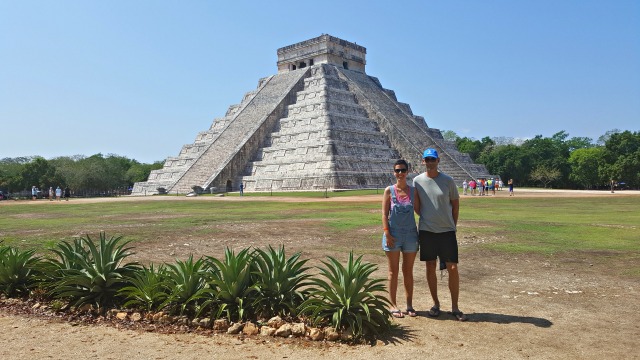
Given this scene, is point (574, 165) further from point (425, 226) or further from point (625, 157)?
point (425, 226)

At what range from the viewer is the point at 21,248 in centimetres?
→ 1041

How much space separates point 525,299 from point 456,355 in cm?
232

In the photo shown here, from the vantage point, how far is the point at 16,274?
22.5ft

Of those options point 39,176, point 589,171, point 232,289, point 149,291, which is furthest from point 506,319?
point 39,176

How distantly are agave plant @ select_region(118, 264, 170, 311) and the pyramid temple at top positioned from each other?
113 ft

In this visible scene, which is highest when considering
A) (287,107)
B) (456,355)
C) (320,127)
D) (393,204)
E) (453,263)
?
(287,107)

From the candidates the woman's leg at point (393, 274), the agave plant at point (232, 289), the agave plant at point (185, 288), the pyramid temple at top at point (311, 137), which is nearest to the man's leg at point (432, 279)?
the woman's leg at point (393, 274)

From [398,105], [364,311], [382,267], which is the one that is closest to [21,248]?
[382,267]

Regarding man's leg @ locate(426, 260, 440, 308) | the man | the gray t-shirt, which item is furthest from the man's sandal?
the gray t-shirt

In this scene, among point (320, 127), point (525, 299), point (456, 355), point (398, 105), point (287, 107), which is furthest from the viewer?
point (398, 105)

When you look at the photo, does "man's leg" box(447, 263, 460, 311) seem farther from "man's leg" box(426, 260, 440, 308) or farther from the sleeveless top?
the sleeveless top

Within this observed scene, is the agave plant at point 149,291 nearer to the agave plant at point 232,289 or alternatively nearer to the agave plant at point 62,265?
the agave plant at point 232,289

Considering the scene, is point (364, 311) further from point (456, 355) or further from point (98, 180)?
point (98, 180)

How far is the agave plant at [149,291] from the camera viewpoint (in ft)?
19.0
